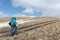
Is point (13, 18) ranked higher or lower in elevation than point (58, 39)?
higher

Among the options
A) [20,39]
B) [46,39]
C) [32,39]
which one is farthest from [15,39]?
[46,39]

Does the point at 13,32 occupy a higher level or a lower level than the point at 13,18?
lower

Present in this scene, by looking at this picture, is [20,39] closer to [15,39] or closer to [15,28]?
[15,39]

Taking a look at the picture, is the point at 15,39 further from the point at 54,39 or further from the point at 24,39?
the point at 54,39

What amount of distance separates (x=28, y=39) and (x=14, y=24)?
4.67 metres

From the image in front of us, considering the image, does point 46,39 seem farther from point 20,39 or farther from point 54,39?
point 20,39

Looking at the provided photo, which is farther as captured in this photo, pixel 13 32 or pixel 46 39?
pixel 13 32

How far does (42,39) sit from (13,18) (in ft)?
17.3

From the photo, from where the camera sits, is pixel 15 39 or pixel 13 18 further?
pixel 13 18

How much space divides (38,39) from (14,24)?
508cm

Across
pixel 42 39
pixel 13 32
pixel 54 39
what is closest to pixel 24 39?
pixel 42 39

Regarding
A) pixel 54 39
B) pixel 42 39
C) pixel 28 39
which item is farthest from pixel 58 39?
pixel 28 39

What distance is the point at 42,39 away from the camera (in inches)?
600

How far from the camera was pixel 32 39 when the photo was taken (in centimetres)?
1547
